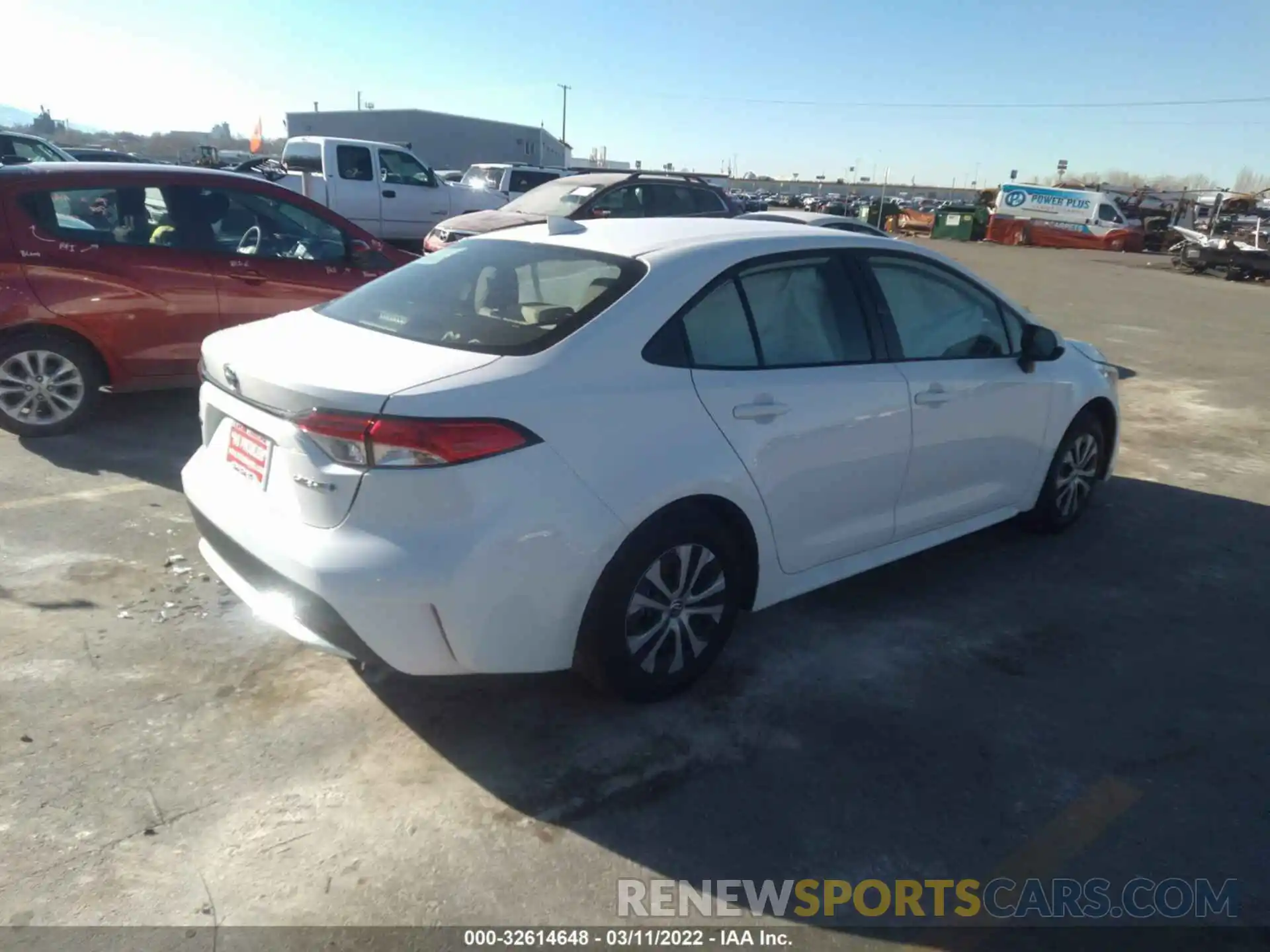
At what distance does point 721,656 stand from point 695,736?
0.61 m

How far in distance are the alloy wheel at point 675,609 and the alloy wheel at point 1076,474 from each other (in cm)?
266

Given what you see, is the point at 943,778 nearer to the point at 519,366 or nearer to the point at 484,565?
the point at 484,565

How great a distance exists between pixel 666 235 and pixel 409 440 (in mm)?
1542

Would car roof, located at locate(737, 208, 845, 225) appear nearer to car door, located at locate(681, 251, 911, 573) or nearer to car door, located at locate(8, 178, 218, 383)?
car door, located at locate(8, 178, 218, 383)

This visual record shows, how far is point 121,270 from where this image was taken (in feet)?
20.0

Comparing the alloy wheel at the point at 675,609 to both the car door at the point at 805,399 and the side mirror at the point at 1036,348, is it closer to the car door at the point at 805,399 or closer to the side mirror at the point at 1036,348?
the car door at the point at 805,399

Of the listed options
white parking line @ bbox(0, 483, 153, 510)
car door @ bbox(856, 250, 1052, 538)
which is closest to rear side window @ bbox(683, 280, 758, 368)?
car door @ bbox(856, 250, 1052, 538)

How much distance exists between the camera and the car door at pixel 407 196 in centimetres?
1728

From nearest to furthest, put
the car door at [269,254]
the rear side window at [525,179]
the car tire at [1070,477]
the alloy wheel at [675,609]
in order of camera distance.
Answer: the alloy wheel at [675,609] → the car tire at [1070,477] → the car door at [269,254] → the rear side window at [525,179]

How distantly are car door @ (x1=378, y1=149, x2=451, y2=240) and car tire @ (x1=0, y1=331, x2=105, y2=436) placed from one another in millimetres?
11892

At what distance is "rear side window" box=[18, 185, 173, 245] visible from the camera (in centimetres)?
597

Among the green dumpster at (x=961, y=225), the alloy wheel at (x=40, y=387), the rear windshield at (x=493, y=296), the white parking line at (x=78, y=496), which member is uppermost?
the rear windshield at (x=493, y=296)

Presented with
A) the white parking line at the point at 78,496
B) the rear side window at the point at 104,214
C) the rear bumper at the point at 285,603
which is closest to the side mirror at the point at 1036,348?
the rear bumper at the point at 285,603

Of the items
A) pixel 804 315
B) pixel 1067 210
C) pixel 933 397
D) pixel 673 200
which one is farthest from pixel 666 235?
pixel 1067 210
